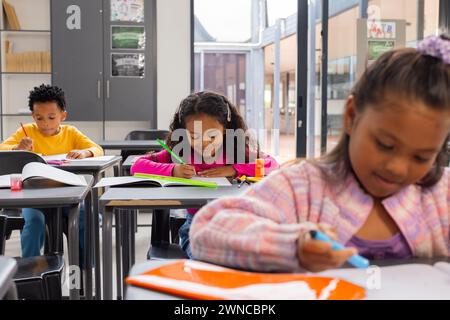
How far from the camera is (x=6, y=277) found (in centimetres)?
78

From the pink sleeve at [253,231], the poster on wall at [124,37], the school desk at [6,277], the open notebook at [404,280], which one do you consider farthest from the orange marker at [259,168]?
the poster on wall at [124,37]

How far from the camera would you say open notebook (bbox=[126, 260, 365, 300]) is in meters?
0.72

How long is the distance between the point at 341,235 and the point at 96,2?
16.2ft

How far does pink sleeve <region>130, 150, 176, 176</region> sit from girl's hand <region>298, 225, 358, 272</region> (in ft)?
5.07

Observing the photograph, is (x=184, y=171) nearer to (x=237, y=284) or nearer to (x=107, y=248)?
(x=107, y=248)

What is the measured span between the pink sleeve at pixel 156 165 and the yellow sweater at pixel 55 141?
0.96 metres

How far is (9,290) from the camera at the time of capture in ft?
2.59

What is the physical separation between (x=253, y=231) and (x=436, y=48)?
0.44 meters

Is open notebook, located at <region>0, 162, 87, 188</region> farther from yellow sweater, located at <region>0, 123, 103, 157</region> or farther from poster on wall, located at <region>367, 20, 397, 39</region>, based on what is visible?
poster on wall, located at <region>367, 20, 397, 39</region>

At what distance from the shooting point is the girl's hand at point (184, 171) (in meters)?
2.26

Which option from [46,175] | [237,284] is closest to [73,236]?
[46,175]

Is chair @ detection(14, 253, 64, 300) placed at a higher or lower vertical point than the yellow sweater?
lower

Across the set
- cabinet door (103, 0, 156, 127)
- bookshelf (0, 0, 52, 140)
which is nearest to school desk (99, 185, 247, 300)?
cabinet door (103, 0, 156, 127)
